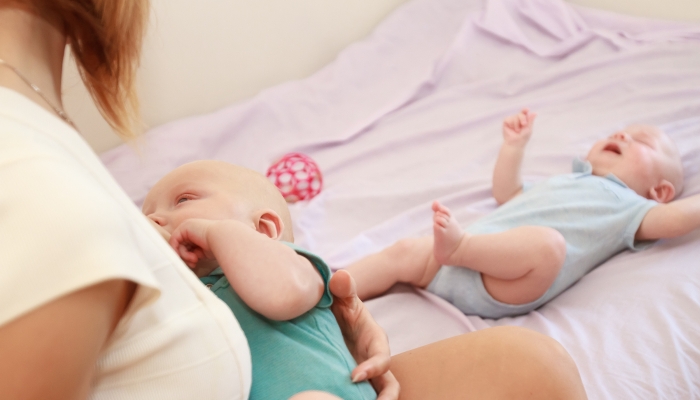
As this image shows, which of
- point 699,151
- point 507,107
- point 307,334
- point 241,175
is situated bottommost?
point 699,151

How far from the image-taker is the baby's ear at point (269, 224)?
0.84m

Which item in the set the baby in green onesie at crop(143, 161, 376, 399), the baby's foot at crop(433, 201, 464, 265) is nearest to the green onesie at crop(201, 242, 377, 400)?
the baby in green onesie at crop(143, 161, 376, 399)

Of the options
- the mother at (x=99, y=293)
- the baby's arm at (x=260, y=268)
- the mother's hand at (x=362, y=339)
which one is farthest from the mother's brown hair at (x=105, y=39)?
the mother's hand at (x=362, y=339)

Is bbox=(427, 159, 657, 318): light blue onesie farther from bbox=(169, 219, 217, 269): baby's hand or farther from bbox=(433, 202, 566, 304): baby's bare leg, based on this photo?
bbox=(169, 219, 217, 269): baby's hand

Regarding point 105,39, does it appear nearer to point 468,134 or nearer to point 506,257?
point 506,257

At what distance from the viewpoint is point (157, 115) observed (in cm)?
170

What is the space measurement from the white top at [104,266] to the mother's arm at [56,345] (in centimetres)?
1

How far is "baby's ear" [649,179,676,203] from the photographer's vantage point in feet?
4.35

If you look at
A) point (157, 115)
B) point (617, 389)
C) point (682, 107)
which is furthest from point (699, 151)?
point (157, 115)

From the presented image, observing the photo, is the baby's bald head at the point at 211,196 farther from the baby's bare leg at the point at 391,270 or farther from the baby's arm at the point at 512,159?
the baby's arm at the point at 512,159

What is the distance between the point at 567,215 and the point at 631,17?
102cm

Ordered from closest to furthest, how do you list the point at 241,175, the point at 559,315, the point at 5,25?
the point at 5,25 → the point at 241,175 → the point at 559,315

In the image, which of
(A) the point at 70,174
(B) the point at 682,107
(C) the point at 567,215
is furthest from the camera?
(B) the point at 682,107

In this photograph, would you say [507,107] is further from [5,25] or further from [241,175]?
[5,25]
